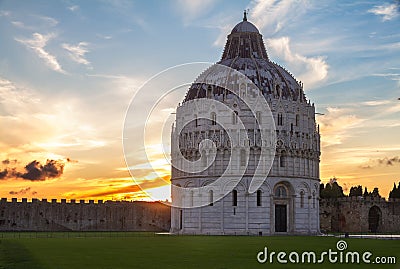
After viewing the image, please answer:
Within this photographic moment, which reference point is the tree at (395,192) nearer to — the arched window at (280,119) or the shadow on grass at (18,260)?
the arched window at (280,119)

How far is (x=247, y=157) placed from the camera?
7400 centimetres

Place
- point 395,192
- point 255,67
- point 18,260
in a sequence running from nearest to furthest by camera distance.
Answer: point 18,260 → point 255,67 → point 395,192

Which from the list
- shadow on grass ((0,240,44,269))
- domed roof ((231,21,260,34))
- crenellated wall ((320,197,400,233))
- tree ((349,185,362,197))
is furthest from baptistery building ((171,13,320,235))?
tree ((349,185,362,197))

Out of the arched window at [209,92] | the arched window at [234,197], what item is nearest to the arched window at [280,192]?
the arched window at [234,197]

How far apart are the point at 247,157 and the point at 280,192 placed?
609 centimetres

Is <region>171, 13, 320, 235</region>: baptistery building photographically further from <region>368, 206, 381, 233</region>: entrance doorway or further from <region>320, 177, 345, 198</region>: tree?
<region>320, 177, 345, 198</region>: tree

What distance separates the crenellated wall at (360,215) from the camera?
91.4 m

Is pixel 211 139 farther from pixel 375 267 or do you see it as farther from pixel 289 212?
pixel 375 267

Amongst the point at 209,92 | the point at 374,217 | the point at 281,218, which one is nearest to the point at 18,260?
the point at 281,218

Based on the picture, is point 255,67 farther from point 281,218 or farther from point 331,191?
Answer: point 331,191

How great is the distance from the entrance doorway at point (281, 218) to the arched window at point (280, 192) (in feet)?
4.12

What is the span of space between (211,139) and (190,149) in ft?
10.4

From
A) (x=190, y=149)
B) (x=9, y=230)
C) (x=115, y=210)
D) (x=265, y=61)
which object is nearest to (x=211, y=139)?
(x=190, y=149)

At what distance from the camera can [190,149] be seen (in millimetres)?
76812
